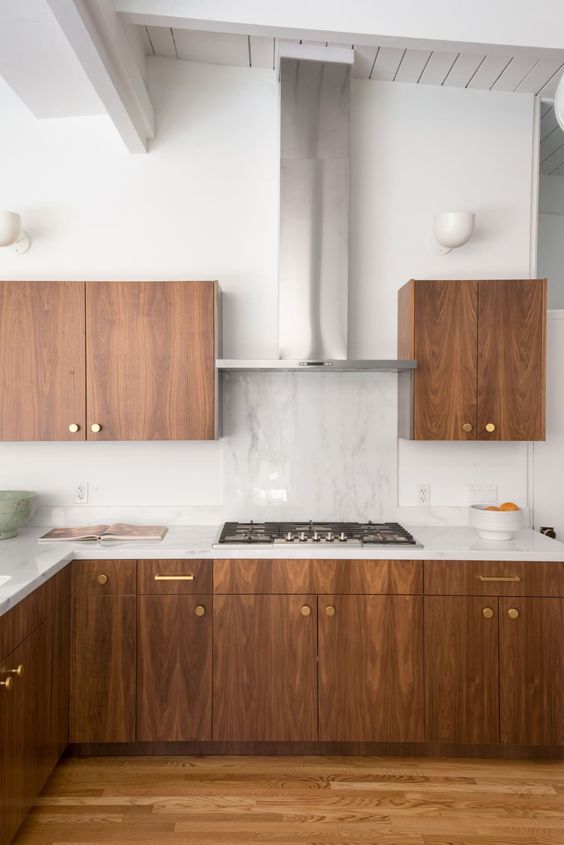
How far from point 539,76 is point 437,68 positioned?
18.2 inches

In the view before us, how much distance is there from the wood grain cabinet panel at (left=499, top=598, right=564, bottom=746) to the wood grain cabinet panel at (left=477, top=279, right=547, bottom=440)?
81cm

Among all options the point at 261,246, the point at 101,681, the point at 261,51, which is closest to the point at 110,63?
the point at 261,51

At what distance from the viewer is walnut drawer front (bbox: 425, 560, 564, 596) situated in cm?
254

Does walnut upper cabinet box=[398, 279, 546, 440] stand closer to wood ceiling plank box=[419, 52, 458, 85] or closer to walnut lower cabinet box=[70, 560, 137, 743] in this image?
wood ceiling plank box=[419, 52, 458, 85]

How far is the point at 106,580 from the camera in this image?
8.32 feet

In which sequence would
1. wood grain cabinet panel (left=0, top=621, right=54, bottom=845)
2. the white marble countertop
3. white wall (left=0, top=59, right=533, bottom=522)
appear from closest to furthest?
wood grain cabinet panel (left=0, top=621, right=54, bottom=845)
the white marble countertop
white wall (left=0, top=59, right=533, bottom=522)

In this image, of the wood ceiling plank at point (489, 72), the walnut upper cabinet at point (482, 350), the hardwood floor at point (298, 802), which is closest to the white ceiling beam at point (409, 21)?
the wood ceiling plank at point (489, 72)

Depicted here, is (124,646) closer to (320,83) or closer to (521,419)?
(521,419)

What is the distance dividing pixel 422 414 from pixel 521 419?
435 mm

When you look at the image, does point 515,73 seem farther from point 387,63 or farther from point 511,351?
point 511,351

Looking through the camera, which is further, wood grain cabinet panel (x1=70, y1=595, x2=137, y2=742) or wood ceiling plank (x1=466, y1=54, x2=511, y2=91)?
wood ceiling plank (x1=466, y1=54, x2=511, y2=91)

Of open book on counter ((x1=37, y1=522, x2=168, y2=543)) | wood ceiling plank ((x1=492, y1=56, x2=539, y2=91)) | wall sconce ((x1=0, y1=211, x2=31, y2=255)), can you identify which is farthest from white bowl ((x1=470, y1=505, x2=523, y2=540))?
wall sconce ((x1=0, y1=211, x2=31, y2=255))

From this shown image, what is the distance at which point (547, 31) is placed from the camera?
2.40 meters

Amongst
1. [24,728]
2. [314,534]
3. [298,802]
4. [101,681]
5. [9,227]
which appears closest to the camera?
[24,728]
